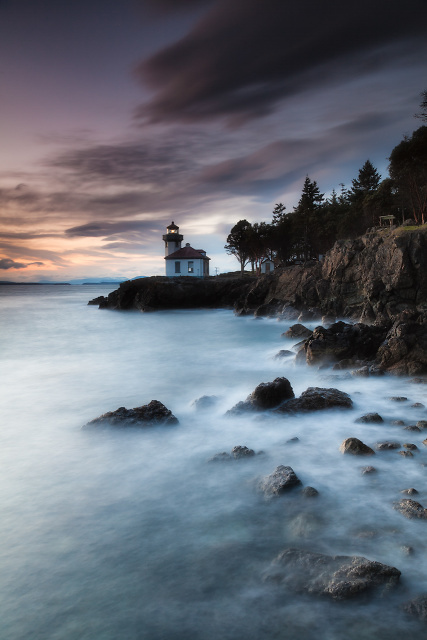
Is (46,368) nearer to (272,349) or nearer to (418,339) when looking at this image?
(272,349)

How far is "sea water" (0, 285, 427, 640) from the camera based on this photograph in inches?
128

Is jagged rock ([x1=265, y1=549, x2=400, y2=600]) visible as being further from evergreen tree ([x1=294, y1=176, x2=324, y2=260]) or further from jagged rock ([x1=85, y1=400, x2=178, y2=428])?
evergreen tree ([x1=294, y1=176, x2=324, y2=260])

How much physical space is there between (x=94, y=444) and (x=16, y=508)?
200cm

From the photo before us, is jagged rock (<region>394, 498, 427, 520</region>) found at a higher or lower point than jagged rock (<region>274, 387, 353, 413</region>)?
lower

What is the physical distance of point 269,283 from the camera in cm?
3600

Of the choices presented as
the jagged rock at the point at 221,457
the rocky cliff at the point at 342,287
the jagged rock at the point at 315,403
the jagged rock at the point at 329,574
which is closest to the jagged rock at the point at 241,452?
the jagged rock at the point at 221,457

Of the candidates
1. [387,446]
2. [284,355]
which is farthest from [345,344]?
[387,446]

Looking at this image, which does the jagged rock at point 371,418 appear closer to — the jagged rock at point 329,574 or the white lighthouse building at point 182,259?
the jagged rock at point 329,574

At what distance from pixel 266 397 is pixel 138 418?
8.81 ft

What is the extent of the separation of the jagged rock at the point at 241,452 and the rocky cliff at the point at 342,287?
878 cm

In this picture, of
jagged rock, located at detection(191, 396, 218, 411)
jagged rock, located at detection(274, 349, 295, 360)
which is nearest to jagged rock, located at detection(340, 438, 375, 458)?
jagged rock, located at detection(191, 396, 218, 411)

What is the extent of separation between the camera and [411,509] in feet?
14.3

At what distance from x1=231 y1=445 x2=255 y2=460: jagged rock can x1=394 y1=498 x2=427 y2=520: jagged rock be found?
2238mm

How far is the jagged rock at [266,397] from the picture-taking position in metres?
8.20
